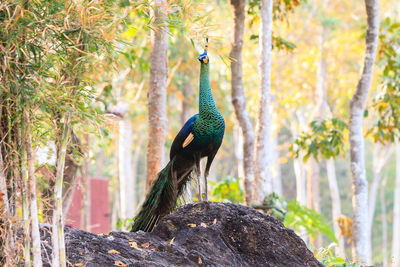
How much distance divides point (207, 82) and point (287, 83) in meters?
14.3

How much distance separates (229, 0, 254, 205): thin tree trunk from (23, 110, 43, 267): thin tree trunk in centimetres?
415

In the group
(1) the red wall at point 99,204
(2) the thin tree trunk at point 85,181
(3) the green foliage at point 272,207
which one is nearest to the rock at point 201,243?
(2) the thin tree trunk at point 85,181

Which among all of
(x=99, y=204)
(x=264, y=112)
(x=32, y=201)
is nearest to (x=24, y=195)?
(x=32, y=201)

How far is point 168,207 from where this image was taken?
498 centimetres

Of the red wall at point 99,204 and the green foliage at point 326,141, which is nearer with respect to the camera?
the green foliage at point 326,141

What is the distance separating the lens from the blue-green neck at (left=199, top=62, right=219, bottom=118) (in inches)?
174

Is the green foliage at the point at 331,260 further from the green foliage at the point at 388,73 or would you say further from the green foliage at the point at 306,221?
the green foliage at the point at 388,73

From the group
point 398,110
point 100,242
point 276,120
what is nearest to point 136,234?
point 100,242

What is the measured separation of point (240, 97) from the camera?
24.1ft

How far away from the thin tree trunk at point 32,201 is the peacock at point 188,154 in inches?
57.6

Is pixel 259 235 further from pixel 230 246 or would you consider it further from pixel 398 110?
pixel 398 110

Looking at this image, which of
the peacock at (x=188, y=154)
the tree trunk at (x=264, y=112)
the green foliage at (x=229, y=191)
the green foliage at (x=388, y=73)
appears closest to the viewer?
the peacock at (x=188, y=154)

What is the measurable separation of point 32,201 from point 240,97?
4465 millimetres

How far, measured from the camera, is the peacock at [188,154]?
443 centimetres
